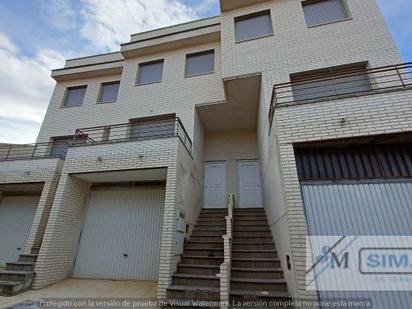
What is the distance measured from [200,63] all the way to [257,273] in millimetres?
8082

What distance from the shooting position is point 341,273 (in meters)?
3.17

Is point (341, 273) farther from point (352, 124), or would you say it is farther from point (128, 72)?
point (128, 72)

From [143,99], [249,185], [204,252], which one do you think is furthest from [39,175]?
[249,185]

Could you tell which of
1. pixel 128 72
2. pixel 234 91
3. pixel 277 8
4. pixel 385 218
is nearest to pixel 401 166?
pixel 385 218

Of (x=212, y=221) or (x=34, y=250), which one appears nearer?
(x=34, y=250)

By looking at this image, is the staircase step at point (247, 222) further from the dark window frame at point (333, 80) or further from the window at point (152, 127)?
the window at point (152, 127)

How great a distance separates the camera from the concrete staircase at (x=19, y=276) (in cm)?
473

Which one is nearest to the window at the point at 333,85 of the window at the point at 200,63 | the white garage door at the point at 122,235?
the window at the point at 200,63

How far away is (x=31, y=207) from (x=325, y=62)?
12.1m

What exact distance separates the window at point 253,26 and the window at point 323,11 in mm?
1291

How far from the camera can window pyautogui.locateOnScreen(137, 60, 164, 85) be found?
880 cm

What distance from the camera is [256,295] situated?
160 inches

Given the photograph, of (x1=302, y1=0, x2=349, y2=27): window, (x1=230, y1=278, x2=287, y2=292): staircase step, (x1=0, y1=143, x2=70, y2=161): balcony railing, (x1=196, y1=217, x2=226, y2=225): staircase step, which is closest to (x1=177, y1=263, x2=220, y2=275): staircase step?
(x1=230, y1=278, x2=287, y2=292): staircase step

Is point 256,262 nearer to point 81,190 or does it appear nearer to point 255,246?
point 255,246
